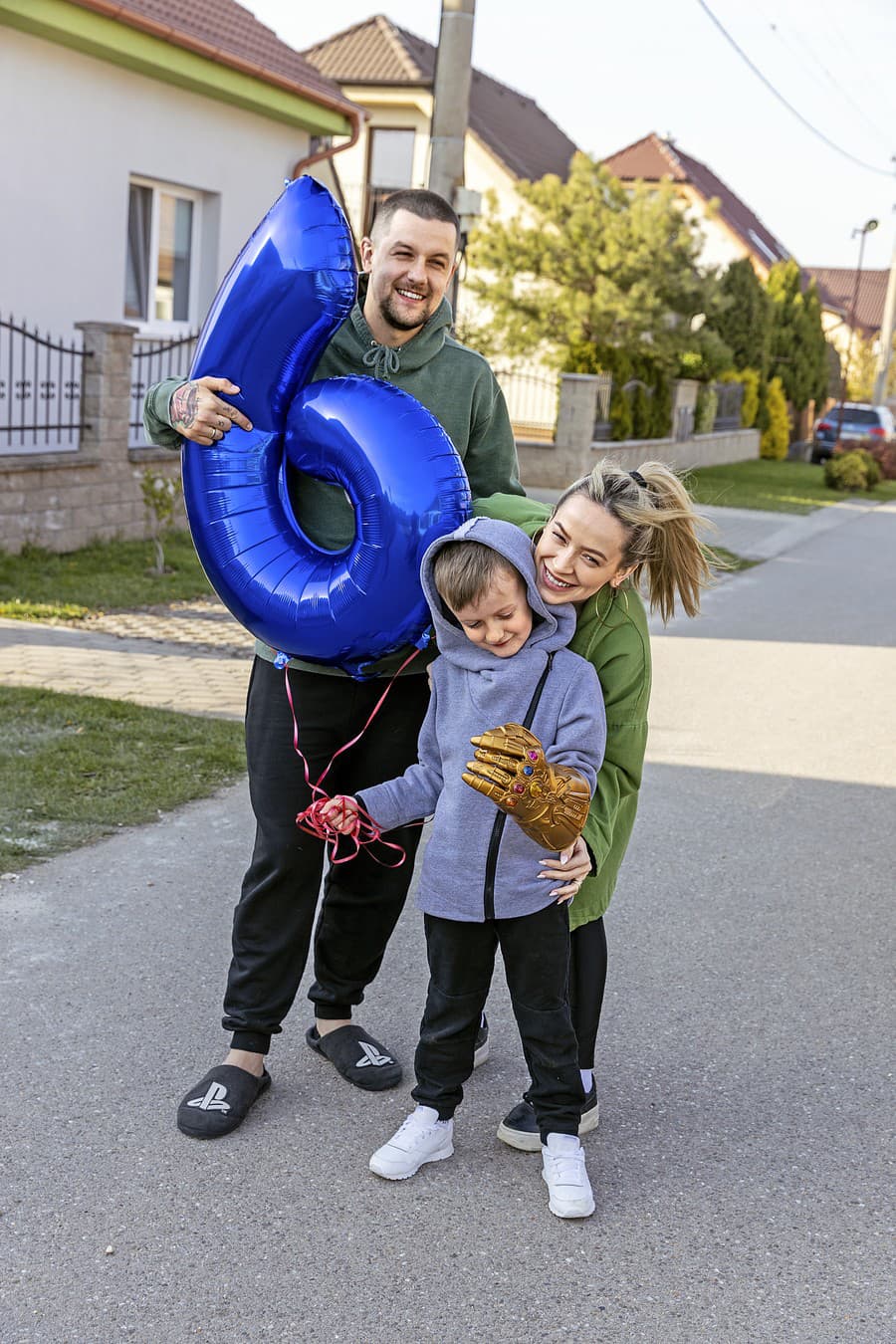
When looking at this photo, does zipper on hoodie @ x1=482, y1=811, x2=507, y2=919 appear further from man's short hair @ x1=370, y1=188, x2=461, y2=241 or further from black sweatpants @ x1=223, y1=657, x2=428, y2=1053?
man's short hair @ x1=370, y1=188, x2=461, y2=241

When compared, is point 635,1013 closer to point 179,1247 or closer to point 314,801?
point 314,801

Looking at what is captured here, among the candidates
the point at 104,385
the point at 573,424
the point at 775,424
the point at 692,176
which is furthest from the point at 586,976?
the point at 692,176

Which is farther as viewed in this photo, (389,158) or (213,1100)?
(389,158)

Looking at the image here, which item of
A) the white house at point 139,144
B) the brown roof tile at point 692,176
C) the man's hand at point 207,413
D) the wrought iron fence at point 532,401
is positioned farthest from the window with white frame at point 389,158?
the man's hand at point 207,413

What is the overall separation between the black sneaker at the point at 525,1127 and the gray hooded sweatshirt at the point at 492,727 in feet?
1.95

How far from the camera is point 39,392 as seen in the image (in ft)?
35.1

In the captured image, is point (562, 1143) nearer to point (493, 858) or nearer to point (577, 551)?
point (493, 858)

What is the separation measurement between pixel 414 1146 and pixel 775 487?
886 inches

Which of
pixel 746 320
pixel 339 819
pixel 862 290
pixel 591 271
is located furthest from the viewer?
pixel 862 290

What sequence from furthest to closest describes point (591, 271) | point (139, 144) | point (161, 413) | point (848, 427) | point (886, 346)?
point (886, 346) < point (848, 427) < point (591, 271) < point (139, 144) < point (161, 413)

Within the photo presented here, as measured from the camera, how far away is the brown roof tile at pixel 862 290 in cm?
6975

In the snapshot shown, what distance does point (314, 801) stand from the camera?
9.65ft

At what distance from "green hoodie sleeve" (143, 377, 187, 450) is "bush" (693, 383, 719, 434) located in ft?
79.0

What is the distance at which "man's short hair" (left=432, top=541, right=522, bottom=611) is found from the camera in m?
2.61
